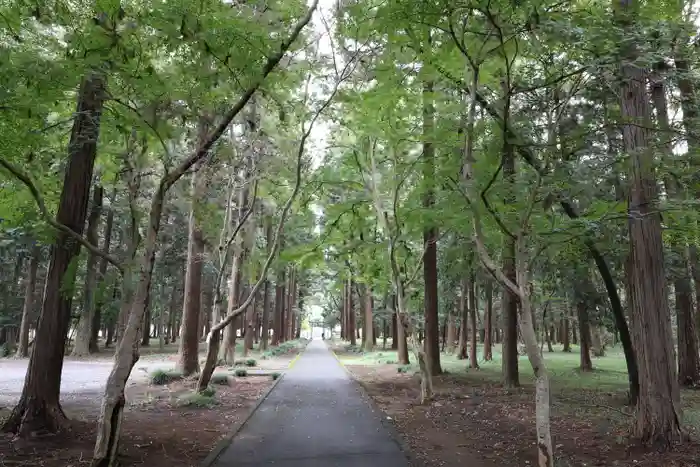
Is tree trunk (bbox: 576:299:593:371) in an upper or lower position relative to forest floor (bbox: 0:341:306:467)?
upper

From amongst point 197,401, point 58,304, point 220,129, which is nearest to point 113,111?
point 220,129

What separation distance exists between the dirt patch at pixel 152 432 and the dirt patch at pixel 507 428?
3.53 meters

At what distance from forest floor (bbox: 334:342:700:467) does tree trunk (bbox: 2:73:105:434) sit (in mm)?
6009

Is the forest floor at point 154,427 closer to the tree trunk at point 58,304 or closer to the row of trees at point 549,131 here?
the tree trunk at point 58,304

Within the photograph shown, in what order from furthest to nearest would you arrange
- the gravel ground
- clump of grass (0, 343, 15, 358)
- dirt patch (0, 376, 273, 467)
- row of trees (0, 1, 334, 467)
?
clump of grass (0, 343, 15, 358) < the gravel ground < dirt patch (0, 376, 273, 467) < row of trees (0, 1, 334, 467)

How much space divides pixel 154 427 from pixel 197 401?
240 cm

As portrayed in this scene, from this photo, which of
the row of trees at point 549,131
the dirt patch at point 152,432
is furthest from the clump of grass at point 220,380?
the row of trees at point 549,131

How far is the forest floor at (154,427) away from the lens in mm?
6949

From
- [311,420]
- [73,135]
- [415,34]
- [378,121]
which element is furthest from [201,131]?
[311,420]

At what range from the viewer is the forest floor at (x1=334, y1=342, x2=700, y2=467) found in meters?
7.32

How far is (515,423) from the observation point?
977cm

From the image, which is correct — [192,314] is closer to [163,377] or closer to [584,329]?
[163,377]

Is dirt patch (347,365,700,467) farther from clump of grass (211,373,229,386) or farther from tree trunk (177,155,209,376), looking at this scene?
tree trunk (177,155,209,376)

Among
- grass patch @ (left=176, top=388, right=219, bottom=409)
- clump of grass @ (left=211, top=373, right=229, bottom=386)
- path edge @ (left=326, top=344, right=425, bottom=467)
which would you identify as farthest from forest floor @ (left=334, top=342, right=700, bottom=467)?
clump of grass @ (left=211, top=373, right=229, bottom=386)
